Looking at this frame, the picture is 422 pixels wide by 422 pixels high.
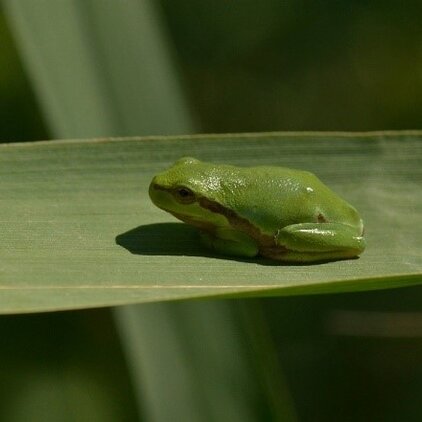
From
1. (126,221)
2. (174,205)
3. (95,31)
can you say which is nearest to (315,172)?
(174,205)

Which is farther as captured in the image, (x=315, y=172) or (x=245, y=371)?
(x=315, y=172)

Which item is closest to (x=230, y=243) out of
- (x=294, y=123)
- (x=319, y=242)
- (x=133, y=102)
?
(x=319, y=242)

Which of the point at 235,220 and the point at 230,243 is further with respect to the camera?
the point at 235,220

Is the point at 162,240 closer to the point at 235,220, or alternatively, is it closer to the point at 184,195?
the point at 184,195

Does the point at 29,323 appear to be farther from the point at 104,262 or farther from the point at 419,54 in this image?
the point at 419,54

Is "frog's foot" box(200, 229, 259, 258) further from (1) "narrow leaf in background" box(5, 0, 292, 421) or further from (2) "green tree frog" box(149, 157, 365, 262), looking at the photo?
(1) "narrow leaf in background" box(5, 0, 292, 421)

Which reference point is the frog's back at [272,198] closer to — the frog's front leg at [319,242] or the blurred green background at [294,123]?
the frog's front leg at [319,242]
